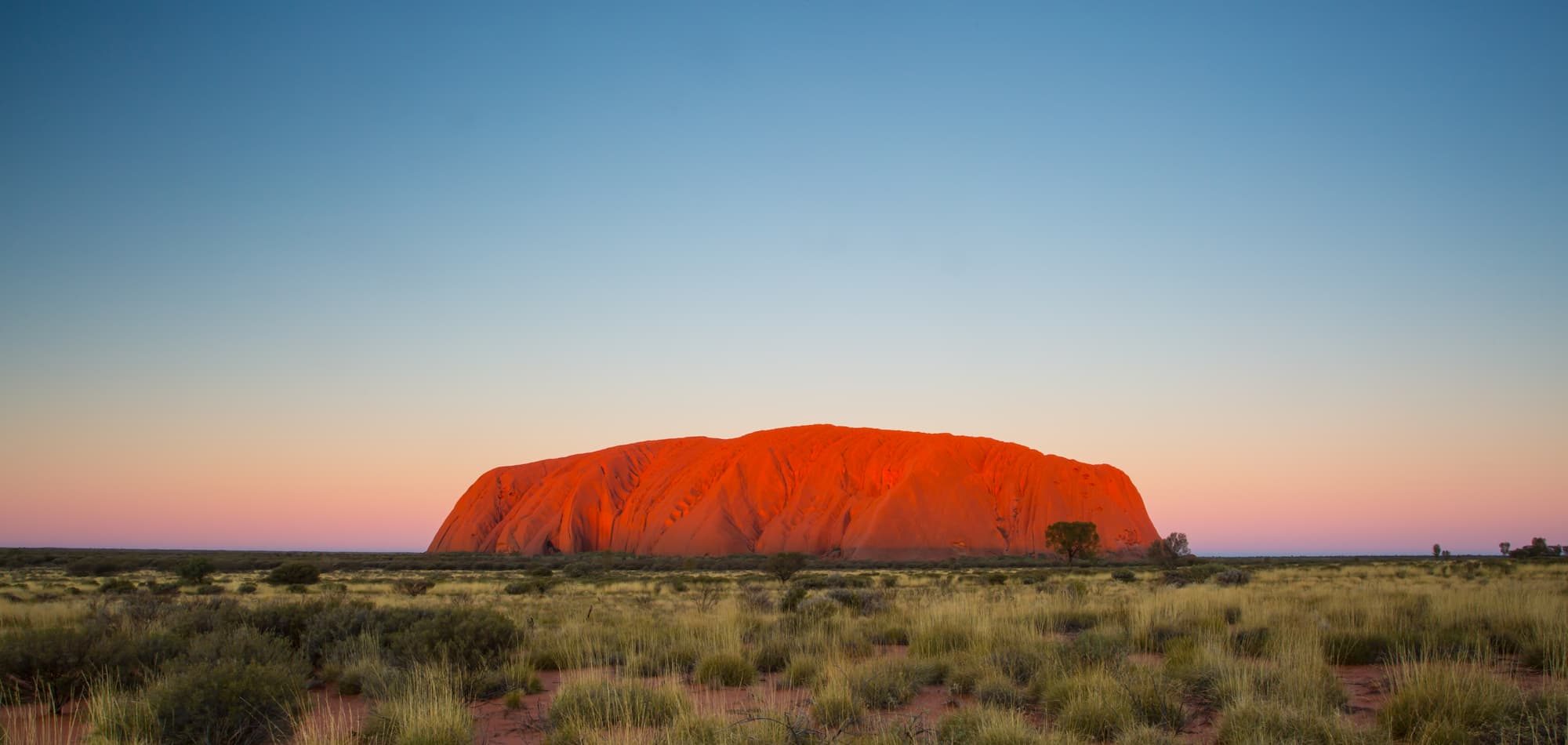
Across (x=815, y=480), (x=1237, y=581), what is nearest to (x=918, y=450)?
(x=815, y=480)

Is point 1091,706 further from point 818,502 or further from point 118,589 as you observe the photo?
point 818,502

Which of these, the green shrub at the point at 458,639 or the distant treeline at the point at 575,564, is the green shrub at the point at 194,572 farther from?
the green shrub at the point at 458,639

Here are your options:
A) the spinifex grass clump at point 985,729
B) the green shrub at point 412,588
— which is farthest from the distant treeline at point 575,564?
the spinifex grass clump at point 985,729

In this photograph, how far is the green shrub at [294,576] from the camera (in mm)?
31722

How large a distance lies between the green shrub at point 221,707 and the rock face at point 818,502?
6360 cm

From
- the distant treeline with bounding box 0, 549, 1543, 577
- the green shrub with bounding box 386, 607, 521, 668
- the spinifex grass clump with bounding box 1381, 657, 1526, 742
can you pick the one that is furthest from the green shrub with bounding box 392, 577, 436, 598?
Result: the spinifex grass clump with bounding box 1381, 657, 1526, 742

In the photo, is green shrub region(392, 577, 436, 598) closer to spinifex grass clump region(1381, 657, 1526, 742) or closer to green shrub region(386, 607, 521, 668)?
green shrub region(386, 607, 521, 668)

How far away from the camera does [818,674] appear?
328 inches

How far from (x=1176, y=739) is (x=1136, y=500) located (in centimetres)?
8399

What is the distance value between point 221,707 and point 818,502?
246 feet

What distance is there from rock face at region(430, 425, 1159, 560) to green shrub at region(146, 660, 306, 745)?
63.6 metres

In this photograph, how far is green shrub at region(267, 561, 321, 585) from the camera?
1249 inches

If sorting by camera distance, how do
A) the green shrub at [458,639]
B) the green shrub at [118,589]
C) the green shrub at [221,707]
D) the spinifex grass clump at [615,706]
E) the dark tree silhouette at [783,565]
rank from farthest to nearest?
the dark tree silhouette at [783,565] → the green shrub at [118,589] → the green shrub at [458,639] → the spinifex grass clump at [615,706] → the green shrub at [221,707]

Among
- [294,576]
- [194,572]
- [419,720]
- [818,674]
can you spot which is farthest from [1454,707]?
[194,572]
